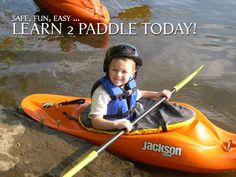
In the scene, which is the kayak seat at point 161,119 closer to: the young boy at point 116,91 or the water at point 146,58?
the young boy at point 116,91

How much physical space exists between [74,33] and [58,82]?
1813mm

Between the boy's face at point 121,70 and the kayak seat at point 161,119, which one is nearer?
the boy's face at point 121,70

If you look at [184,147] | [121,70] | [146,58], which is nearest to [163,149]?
[184,147]

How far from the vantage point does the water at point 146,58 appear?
5.15 meters

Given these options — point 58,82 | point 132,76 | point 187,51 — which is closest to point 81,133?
point 132,76

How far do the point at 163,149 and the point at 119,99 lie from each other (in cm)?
63

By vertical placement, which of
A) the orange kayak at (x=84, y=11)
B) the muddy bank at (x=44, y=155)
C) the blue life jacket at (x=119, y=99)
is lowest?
the muddy bank at (x=44, y=155)

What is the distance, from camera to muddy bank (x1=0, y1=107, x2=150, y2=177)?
3.45 m

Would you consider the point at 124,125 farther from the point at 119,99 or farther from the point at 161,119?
the point at 161,119

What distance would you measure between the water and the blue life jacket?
0.64 m

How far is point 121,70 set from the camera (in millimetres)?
3520

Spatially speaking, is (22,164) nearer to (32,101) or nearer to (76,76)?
(32,101)

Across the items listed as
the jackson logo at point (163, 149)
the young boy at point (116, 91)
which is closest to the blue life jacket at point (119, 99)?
the young boy at point (116, 91)

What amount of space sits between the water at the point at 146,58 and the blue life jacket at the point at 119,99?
64 cm
